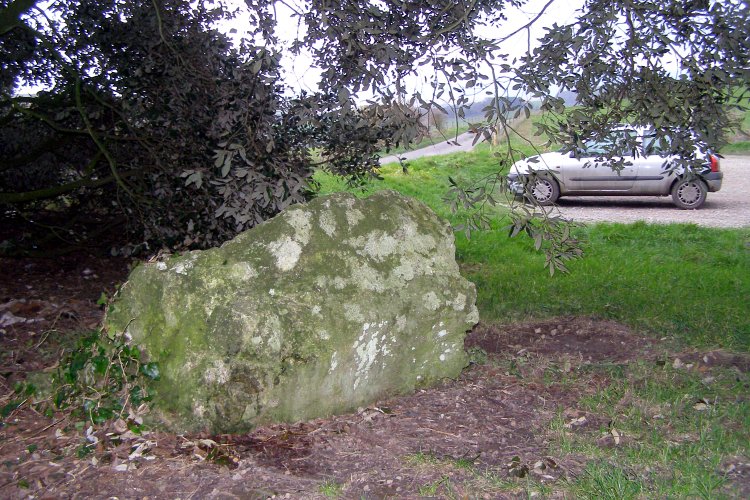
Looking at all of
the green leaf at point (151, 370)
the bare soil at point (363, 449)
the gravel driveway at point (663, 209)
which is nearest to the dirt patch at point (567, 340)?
the bare soil at point (363, 449)

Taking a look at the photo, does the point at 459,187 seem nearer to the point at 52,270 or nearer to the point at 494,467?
the point at 494,467

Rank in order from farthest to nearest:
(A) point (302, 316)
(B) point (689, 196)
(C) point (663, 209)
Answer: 1. (C) point (663, 209)
2. (B) point (689, 196)
3. (A) point (302, 316)

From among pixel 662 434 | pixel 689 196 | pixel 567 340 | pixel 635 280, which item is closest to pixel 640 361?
pixel 567 340

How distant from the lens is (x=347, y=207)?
4.91m

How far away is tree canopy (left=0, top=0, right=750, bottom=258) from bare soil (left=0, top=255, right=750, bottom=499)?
149 cm

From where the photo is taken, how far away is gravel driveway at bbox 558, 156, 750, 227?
12.6 m

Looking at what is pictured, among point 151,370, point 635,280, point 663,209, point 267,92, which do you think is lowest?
point 635,280

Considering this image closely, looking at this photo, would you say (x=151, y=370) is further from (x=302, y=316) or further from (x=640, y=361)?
(x=640, y=361)

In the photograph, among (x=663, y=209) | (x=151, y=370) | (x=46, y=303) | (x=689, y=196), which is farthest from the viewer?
(x=663, y=209)

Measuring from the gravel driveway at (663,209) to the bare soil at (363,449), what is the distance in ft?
23.4

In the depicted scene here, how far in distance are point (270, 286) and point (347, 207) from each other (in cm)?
89

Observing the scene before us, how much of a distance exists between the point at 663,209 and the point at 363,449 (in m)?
12.4

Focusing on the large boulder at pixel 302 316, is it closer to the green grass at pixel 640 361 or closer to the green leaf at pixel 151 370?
the green leaf at pixel 151 370

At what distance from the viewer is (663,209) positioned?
47.4 ft
